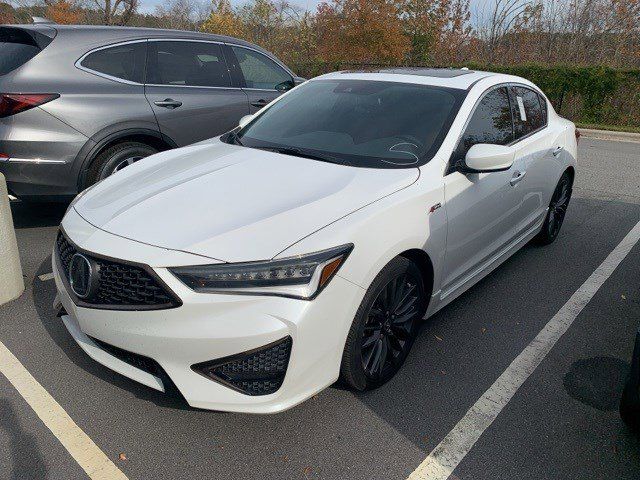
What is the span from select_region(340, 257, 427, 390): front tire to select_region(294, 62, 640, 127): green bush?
15.0 meters

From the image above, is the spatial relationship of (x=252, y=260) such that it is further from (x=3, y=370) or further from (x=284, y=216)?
(x=3, y=370)

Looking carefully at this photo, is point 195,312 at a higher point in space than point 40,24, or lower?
lower

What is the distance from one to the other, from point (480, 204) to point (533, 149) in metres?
1.13

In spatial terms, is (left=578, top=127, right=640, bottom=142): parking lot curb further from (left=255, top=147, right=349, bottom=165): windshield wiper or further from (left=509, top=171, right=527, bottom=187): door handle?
(left=255, top=147, right=349, bottom=165): windshield wiper

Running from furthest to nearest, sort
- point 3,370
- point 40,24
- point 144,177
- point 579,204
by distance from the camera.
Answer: point 579,204 < point 40,24 < point 144,177 < point 3,370

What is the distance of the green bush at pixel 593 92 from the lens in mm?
15094

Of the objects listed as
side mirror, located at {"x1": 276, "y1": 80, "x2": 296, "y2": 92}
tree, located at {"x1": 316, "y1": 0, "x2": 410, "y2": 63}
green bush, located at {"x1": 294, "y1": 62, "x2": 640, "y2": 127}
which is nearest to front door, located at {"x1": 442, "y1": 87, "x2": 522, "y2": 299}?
side mirror, located at {"x1": 276, "y1": 80, "x2": 296, "y2": 92}

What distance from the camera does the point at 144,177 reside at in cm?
312

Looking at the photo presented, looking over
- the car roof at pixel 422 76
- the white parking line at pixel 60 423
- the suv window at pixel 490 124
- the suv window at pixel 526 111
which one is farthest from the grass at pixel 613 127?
the white parking line at pixel 60 423

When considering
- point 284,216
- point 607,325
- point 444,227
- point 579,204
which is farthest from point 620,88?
point 284,216

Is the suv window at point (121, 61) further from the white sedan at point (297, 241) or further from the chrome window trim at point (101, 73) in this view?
the white sedan at point (297, 241)

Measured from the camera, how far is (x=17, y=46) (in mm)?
4559

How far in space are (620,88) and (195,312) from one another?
16.7m

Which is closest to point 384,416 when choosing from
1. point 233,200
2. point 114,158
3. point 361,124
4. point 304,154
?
point 233,200
